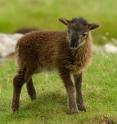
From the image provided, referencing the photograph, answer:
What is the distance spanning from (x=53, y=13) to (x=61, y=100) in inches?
1110

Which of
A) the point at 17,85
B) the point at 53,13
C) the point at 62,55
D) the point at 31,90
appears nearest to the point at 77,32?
the point at 62,55

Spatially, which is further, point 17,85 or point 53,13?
point 53,13

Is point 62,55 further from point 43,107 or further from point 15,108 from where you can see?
point 15,108

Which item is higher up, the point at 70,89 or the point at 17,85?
the point at 70,89

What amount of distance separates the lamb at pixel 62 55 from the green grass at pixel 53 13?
24.9m

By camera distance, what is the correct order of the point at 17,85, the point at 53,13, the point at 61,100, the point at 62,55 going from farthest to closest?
the point at 53,13 < the point at 61,100 < the point at 17,85 < the point at 62,55

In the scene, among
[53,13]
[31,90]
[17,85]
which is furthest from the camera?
[53,13]

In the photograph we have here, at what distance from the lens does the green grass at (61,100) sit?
12.9 meters

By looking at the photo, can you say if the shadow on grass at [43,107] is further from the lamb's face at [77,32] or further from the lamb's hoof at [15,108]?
the lamb's face at [77,32]

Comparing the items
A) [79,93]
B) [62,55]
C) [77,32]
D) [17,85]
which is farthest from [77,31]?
[17,85]

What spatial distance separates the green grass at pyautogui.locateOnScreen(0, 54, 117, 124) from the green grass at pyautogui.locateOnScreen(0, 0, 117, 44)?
21.7m

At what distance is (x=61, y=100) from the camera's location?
1418cm

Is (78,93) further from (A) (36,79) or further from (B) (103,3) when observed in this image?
(B) (103,3)

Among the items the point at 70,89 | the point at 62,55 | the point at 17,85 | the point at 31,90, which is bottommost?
the point at 31,90
